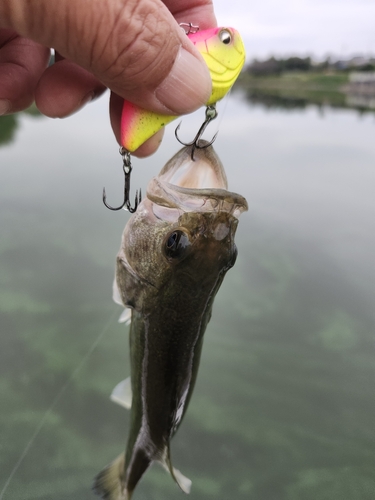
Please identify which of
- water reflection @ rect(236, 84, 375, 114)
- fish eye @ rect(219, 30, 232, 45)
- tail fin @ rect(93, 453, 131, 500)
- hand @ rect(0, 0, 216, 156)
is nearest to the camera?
hand @ rect(0, 0, 216, 156)

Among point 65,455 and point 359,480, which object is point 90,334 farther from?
point 359,480

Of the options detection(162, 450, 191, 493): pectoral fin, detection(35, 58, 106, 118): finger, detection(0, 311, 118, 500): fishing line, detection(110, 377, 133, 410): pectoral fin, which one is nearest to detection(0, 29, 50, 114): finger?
detection(35, 58, 106, 118): finger

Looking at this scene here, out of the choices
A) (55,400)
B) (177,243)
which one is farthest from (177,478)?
(55,400)

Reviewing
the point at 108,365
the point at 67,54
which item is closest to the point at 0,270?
the point at 108,365

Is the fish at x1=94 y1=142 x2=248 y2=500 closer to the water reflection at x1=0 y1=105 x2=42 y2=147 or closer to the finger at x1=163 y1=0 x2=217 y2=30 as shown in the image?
the finger at x1=163 y1=0 x2=217 y2=30

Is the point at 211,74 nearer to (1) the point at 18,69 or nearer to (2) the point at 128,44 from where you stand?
Result: (2) the point at 128,44

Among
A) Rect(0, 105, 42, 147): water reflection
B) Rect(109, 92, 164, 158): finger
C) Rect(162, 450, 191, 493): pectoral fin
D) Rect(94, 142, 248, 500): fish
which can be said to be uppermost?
Rect(109, 92, 164, 158): finger

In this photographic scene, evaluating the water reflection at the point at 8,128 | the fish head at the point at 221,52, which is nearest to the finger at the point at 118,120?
the fish head at the point at 221,52
